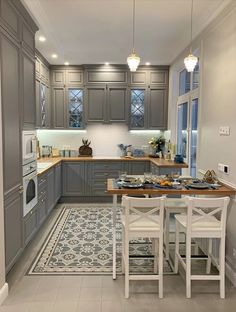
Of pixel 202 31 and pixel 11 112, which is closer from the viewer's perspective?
pixel 11 112

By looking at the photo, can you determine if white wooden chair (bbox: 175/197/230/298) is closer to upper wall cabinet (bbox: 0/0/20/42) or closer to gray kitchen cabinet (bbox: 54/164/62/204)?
upper wall cabinet (bbox: 0/0/20/42)

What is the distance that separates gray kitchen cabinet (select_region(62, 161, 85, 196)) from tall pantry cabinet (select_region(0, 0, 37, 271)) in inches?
105

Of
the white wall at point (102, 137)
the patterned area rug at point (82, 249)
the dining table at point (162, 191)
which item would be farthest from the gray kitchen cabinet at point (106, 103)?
the dining table at point (162, 191)

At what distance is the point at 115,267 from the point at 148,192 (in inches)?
34.0

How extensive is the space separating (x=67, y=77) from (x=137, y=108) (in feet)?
5.39

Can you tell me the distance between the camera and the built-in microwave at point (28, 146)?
11.5ft

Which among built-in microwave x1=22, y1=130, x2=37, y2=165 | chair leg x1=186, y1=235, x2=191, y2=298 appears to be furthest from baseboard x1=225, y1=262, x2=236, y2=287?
built-in microwave x1=22, y1=130, x2=37, y2=165

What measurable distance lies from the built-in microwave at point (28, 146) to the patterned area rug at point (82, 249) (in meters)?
1.19

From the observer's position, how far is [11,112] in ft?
9.94

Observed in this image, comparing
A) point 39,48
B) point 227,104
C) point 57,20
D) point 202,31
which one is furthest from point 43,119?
point 227,104

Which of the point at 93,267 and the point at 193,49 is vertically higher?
the point at 193,49

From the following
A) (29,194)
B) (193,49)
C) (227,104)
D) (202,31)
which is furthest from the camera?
(193,49)

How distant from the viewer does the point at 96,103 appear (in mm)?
6543

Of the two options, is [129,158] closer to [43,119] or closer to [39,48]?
[43,119]
